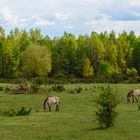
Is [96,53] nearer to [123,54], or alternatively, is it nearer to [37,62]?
[123,54]

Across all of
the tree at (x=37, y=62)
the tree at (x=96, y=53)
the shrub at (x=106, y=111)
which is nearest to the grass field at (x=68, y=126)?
the shrub at (x=106, y=111)

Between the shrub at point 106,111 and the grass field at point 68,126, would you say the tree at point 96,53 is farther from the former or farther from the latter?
the shrub at point 106,111

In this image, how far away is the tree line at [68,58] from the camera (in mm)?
95812

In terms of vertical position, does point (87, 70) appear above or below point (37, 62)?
below

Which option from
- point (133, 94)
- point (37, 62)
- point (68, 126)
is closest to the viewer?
point (68, 126)

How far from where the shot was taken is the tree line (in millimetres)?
95812

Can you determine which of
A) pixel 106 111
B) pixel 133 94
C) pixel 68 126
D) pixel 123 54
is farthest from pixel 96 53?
pixel 106 111

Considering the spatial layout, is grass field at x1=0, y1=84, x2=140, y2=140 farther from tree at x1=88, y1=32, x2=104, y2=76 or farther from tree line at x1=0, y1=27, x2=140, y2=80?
tree at x1=88, y1=32, x2=104, y2=76

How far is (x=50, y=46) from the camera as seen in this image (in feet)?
374

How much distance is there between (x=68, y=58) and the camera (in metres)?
107

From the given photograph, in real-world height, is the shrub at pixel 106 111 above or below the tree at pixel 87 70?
below

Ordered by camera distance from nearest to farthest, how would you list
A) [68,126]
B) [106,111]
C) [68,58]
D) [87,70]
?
1. [106,111]
2. [68,126]
3. [87,70]
4. [68,58]

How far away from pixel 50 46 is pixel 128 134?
92.3m

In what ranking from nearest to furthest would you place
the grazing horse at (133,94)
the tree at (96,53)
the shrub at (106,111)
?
the shrub at (106,111) < the grazing horse at (133,94) < the tree at (96,53)
